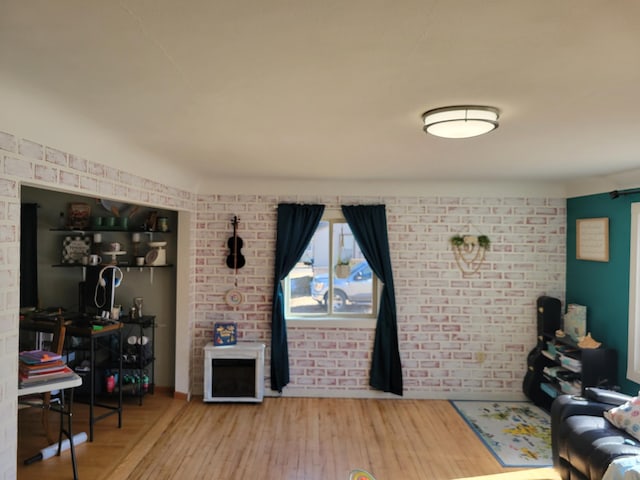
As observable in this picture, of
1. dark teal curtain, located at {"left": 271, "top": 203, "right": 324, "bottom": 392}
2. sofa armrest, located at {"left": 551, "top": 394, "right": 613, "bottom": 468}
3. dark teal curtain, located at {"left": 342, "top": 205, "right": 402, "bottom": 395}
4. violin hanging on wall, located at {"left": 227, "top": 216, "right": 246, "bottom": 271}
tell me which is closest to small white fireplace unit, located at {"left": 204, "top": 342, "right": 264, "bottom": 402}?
dark teal curtain, located at {"left": 271, "top": 203, "right": 324, "bottom": 392}

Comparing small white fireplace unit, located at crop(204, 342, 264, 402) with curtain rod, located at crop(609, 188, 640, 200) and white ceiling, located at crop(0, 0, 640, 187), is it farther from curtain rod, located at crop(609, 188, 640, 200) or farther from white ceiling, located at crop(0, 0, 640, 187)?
curtain rod, located at crop(609, 188, 640, 200)

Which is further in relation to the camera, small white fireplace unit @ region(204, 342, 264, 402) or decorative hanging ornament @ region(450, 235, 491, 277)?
decorative hanging ornament @ region(450, 235, 491, 277)

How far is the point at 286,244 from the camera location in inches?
186

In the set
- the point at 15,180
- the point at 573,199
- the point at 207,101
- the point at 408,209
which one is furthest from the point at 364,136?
the point at 573,199

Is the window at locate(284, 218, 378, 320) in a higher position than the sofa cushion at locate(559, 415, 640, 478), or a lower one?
higher

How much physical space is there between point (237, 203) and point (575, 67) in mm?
3740

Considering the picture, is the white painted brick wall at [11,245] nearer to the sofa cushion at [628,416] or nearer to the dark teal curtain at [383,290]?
the dark teal curtain at [383,290]

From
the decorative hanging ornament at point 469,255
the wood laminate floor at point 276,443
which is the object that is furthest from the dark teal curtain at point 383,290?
the decorative hanging ornament at point 469,255

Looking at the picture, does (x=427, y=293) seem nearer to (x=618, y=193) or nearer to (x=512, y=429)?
(x=512, y=429)

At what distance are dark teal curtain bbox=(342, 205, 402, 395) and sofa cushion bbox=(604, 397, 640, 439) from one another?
2.10 m

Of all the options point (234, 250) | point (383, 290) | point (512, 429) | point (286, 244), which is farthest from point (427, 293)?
point (234, 250)

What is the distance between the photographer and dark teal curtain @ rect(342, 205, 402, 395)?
4.71 m

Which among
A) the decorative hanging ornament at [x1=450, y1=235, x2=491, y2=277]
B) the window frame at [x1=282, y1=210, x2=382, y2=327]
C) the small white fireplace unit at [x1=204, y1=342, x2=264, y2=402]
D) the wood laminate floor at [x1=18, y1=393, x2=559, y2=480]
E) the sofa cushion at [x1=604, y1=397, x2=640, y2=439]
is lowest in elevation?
the wood laminate floor at [x1=18, y1=393, x2=559, y2=480]

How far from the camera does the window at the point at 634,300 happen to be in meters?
3.69
